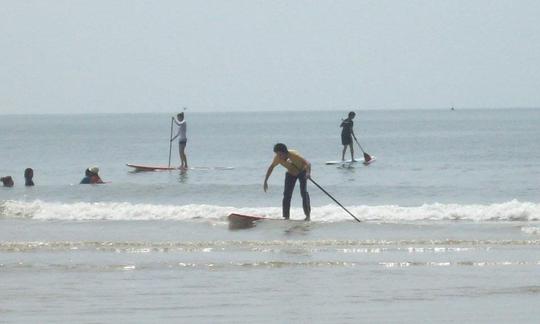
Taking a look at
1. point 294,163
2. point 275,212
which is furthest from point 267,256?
point 275,212

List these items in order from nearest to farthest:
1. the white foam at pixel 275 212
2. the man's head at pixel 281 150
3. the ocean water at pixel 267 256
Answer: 1. the ocean water at pixel 267 256
2. the man's head at pixel 281 150
3. the white foam at pixel 275 212

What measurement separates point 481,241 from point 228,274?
4735 mm

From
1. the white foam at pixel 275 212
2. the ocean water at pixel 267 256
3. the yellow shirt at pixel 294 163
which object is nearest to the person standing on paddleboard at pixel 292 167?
the yellow shirt at pixel 294 163

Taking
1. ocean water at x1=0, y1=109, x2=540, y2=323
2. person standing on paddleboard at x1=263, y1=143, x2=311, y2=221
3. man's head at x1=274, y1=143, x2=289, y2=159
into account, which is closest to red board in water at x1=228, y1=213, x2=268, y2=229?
ocean water at x1=0, y1=109, x2=540, y2=323

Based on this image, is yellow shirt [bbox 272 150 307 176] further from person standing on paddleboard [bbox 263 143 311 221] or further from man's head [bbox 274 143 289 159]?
man's head [bbox 274 143 289 159]

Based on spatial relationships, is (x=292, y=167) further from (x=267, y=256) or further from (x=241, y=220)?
(x=267, y=256)

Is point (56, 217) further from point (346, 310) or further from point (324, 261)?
point (346, 310)

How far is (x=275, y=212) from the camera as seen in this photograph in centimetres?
2128

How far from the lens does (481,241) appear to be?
16406 millimetres

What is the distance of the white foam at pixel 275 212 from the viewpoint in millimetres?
20203

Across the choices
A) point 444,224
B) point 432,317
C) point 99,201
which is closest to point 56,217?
point 99,201

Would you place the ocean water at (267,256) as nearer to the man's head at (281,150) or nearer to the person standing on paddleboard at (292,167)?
the person standing on paddleboard at (292,167)

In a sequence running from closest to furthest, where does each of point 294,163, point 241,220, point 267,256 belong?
1. point 267,256
2. point 294,163
3. point 241,220

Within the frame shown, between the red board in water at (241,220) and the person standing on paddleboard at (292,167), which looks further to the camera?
the red board in water at (241,220)
